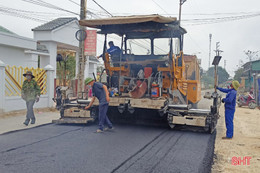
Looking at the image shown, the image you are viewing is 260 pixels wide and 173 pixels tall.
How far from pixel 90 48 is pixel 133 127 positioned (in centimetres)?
575

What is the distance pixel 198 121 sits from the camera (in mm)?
7152

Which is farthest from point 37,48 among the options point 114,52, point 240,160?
point 240,160

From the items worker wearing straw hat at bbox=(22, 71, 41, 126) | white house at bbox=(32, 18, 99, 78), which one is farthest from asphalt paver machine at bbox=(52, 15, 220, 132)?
white house at bbox=(32, 18, 99, 78)

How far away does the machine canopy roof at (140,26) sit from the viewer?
23.9 ft

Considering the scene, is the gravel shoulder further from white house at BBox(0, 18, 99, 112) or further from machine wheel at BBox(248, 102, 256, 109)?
white house at BBox(0, 18, 99, 112)

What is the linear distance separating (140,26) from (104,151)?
152 inches

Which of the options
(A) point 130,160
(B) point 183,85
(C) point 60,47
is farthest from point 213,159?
(C) point 60,47

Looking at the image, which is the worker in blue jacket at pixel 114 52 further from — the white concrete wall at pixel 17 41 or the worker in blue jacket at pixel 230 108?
the white concrete wall at pixel 17 41

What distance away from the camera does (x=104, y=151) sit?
5258 millimetres

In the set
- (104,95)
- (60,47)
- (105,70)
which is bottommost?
(104,95)

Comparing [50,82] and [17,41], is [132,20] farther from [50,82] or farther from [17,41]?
[17,41]

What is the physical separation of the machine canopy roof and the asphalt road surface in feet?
8.99

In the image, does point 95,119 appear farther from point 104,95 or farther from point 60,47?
point 60,47

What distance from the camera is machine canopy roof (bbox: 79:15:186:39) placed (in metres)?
7.27
